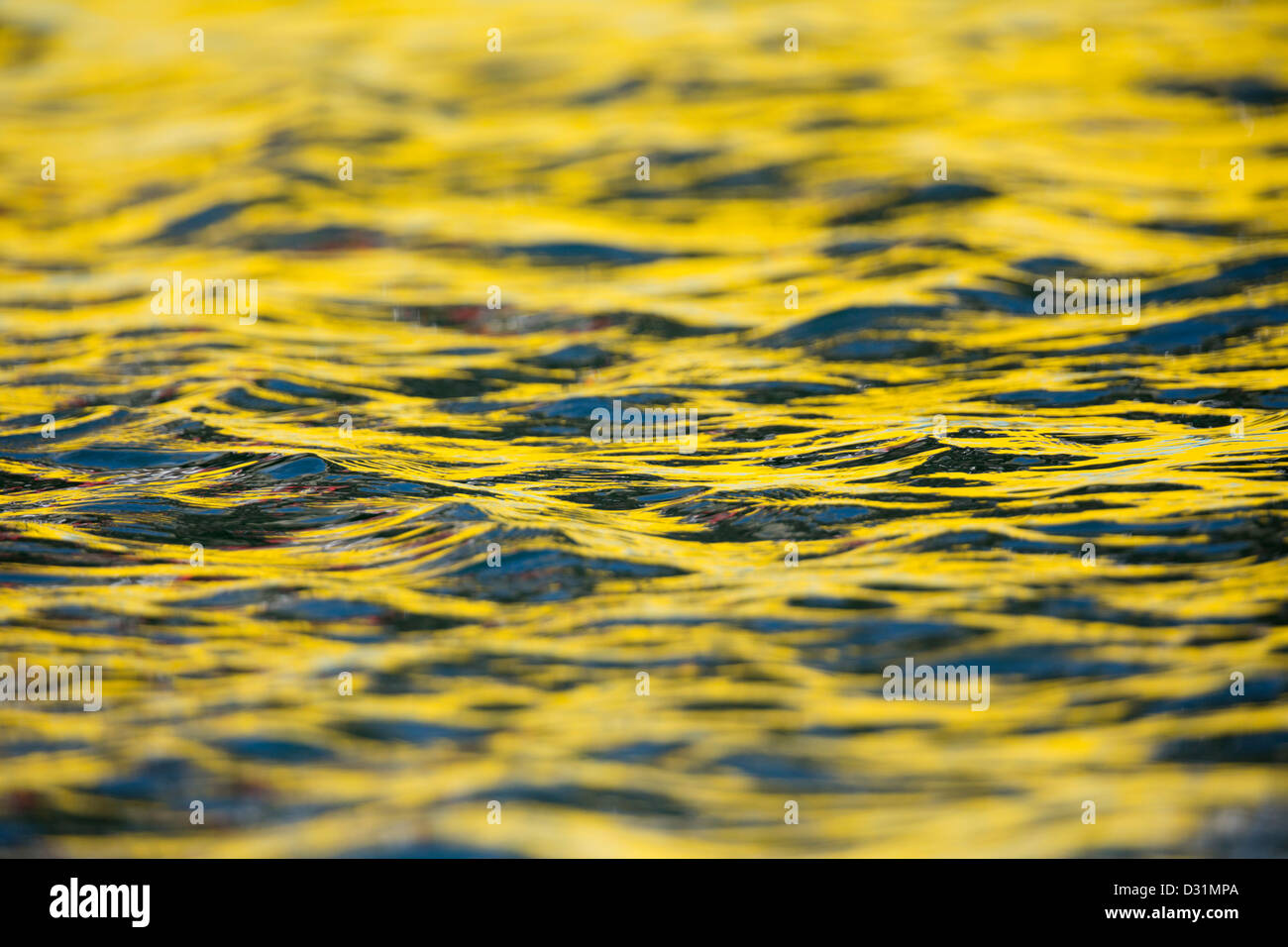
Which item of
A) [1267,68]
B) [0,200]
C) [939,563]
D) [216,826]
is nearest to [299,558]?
[216,826]

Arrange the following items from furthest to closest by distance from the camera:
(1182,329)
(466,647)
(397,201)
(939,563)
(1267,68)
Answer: (1267,68), (397,201), (1182,329), (939,563), (466,647)

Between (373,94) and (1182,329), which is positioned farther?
(373,94)

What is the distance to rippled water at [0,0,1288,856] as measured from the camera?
13.2 ft

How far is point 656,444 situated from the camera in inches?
285

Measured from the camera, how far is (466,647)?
189 inches

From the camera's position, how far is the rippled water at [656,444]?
158 inches

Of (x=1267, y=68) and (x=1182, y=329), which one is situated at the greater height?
(x=1267, y=68)

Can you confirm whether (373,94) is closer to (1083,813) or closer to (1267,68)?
(1267,68)
